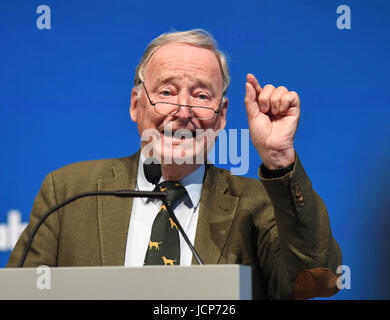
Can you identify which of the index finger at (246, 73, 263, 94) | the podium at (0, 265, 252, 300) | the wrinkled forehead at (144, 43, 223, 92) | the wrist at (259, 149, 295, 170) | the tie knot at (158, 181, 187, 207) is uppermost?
the wrinkled forehead at (144, 43, 223, 92)

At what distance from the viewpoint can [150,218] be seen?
1727mm

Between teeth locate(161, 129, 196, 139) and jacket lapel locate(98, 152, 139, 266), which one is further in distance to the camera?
teeth locate(161, 129, 196, 139)

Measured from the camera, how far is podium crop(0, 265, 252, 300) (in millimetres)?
946

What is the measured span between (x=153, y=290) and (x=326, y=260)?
25.9 inches

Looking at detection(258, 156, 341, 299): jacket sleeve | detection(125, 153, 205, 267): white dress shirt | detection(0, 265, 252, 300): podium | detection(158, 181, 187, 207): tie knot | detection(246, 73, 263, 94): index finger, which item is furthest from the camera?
detection(158, 181, 187, 207): tie knot

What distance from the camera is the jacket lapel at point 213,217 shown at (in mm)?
1629

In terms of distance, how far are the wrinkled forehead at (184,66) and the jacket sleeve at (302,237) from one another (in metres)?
0.51

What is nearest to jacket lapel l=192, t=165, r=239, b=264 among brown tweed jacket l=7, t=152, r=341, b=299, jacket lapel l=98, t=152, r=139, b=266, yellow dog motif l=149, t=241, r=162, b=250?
brown tweed jacket l=7, t=152, r=341, b=299

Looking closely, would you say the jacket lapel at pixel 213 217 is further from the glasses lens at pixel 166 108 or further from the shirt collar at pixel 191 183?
the glasses lens at pixel 166 108

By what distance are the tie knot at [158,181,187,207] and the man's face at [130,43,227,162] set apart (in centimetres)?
8

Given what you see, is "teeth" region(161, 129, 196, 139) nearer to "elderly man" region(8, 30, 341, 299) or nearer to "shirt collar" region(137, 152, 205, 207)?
"elderly man" region(8, 30, 341, 299)

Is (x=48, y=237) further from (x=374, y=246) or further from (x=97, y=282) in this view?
(x=374, y=246)

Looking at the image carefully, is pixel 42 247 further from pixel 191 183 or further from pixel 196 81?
pixel 196 81

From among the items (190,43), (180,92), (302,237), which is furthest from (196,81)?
(302,237)
